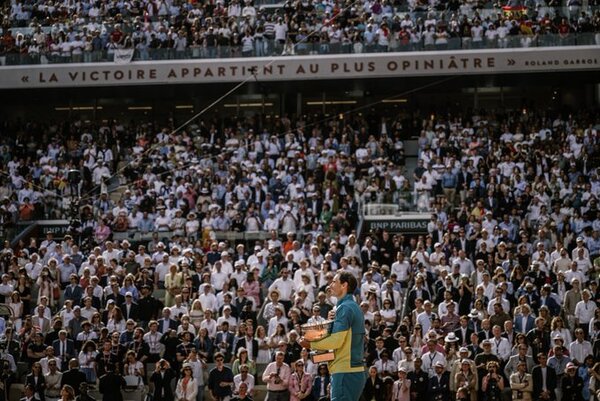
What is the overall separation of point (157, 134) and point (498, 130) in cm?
1040

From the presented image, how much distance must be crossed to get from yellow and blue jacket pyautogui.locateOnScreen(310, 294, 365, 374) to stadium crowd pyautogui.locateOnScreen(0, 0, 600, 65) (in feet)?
78.6

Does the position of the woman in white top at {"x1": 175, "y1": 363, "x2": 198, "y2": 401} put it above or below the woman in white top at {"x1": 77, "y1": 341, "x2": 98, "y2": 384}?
below

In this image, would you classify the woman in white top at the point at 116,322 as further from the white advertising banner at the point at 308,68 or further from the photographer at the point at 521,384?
the white advertising banner at the point at 308,68

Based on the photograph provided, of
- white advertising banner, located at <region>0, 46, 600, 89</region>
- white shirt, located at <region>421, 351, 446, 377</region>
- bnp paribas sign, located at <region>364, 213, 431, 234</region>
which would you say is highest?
white advertising banner, located at <region>0, 46, 600, 89</region>

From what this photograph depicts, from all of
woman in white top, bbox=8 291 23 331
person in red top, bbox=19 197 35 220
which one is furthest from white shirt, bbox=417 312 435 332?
person in red top, bbox=19 197 35 220

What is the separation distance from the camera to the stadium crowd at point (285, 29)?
32094 millimetres

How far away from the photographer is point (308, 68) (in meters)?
33.2

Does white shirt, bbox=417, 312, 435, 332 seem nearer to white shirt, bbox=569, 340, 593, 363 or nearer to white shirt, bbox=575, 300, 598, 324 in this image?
white shirt, bbox=569, 340, 593, 363

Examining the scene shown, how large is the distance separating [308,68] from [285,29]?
4.45ft

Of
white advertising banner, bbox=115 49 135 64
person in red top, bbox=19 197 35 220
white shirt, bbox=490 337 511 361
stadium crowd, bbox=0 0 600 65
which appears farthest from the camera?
white advertising banner, bbox=115 49 135 64

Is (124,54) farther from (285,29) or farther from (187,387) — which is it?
(187,387)

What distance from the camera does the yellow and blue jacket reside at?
29.7 ft

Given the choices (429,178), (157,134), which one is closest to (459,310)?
(429,178)

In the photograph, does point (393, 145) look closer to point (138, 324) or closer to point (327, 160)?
point (327, 160)
